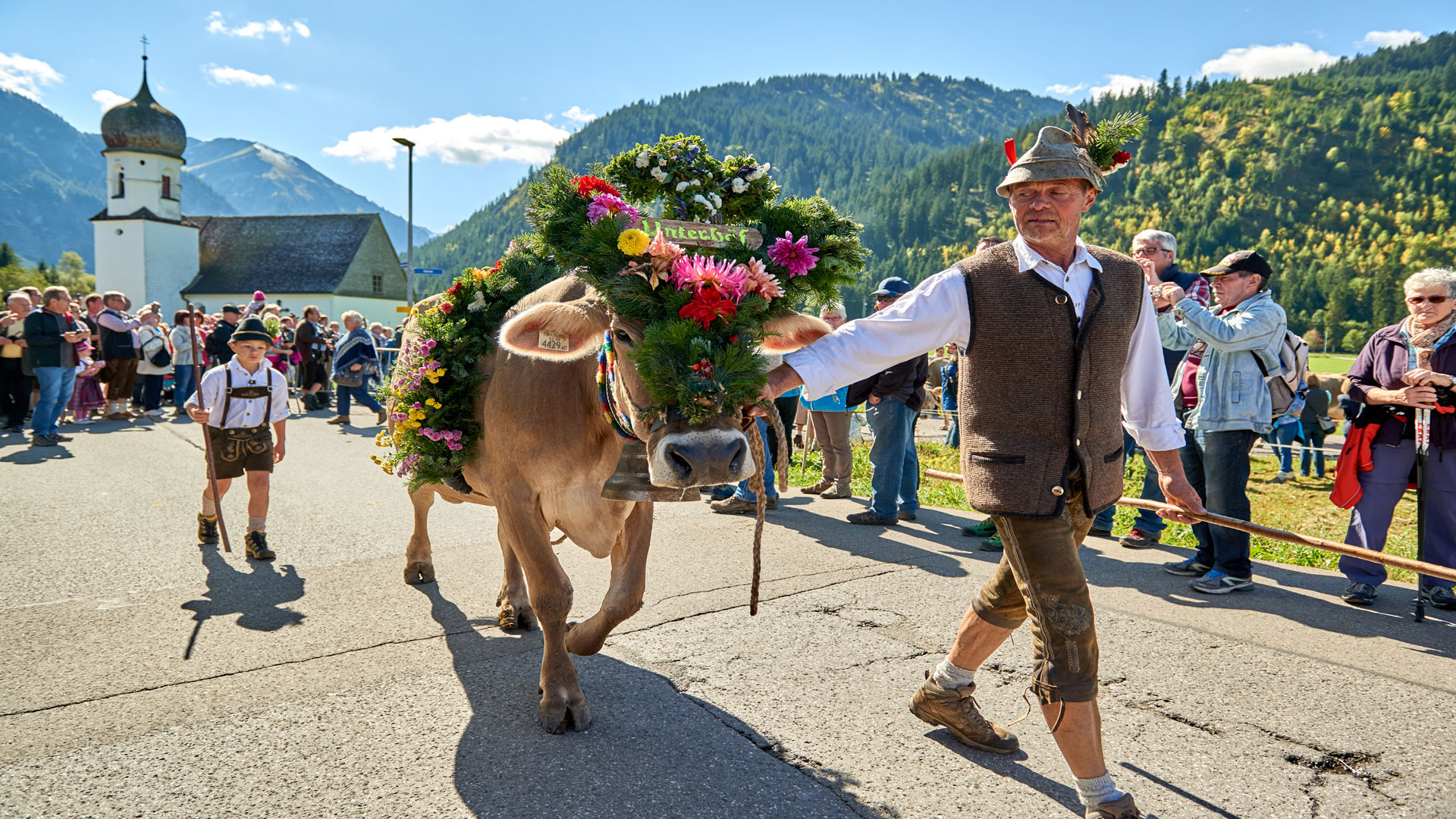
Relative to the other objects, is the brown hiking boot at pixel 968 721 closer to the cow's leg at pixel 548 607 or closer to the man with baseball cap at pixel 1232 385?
the cow's leg at pixel 548 607

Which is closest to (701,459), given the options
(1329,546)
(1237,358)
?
(1329,546)

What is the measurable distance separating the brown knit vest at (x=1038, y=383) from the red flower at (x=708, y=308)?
0.77m

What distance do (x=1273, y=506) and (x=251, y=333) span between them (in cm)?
1032

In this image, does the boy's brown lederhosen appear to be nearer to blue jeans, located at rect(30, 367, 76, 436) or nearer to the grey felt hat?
the grey felt hat

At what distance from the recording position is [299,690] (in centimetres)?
373

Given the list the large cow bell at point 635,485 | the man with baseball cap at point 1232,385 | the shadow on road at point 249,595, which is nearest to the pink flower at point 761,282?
the large cow bell at point 635,485

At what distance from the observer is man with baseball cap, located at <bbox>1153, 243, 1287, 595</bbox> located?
5.39 m

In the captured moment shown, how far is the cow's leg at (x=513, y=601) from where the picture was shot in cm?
461

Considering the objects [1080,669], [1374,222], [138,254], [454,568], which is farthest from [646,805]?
[1374,222]

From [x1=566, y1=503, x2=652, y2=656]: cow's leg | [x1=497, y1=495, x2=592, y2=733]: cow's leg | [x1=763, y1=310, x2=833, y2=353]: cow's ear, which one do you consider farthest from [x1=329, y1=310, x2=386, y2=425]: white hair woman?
[x1=763, y1=310, x2=833, y2=353]: cow's ear

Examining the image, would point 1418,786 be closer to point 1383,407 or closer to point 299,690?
point 1383,407

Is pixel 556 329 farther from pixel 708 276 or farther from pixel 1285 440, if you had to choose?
pixel 1285 440

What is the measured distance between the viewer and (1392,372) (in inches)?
210

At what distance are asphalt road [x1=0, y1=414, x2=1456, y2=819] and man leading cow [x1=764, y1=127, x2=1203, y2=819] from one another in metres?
0.58
